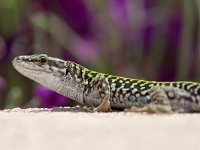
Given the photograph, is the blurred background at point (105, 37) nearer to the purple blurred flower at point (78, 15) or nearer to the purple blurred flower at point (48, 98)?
the purple blurred flower at point (78, 15)

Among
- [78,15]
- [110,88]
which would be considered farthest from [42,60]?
[78,15]

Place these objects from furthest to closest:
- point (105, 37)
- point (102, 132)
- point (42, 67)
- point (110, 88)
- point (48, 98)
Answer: point (105, 37) < point (48, 98) < point (42, 67) < point (110, 88) < point (102, 132)

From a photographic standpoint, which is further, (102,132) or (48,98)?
(48,98)

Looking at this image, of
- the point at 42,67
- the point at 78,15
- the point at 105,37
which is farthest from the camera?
the point at 105,37

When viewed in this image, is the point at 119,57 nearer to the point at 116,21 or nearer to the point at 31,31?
the point at 116,21

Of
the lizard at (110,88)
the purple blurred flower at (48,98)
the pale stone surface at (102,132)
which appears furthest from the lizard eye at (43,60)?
the purple blurred flower at (48,98)

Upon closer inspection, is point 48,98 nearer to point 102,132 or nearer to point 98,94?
point 98,94

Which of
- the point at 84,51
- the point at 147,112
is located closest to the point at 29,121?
the point at 147,112
